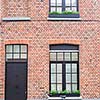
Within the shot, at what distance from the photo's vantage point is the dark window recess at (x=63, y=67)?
1733 centimetres

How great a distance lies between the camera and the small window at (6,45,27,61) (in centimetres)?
1733

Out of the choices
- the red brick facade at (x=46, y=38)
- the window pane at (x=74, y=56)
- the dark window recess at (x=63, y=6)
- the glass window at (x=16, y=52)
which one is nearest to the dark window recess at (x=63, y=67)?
the window pane at (x=74, y=56)

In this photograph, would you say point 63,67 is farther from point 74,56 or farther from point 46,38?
point 46,38

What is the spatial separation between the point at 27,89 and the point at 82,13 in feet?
13.8

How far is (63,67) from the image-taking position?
1734 cm

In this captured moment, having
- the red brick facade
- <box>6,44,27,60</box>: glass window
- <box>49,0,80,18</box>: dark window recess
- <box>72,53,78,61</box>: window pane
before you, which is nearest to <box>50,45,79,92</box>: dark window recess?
<box>72,53,78,61</box>: window pane

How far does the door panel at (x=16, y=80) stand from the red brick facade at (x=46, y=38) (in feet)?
0.93

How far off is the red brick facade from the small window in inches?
9.5

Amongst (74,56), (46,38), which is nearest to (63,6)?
(46,38)

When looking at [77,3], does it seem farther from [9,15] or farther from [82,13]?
[9,15]

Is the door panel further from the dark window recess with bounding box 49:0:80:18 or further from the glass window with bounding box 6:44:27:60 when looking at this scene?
the dark window recess with bounding box 49:0:80:18

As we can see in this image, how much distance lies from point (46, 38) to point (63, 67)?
4.93ft

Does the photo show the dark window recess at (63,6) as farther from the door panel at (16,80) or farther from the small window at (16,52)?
the door panel at (16,80)

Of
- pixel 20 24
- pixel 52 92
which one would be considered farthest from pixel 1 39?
pixel 52 92
